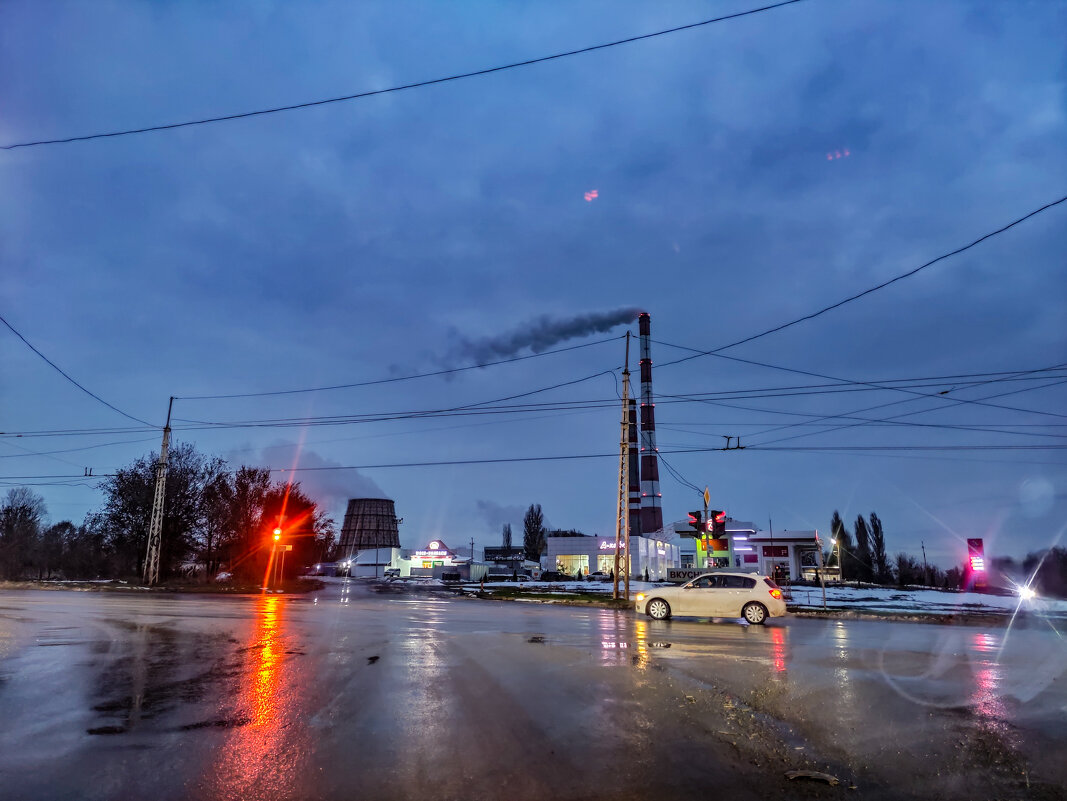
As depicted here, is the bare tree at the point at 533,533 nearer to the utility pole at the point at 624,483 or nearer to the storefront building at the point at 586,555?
the storefront building at the point at 586,555

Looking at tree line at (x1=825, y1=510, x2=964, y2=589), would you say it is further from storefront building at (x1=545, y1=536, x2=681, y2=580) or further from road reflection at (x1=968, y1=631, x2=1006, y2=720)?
road reflection at (x1=968, y1=631, x2=1006, y2=720)

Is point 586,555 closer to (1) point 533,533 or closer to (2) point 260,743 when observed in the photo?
(1) point 533,533

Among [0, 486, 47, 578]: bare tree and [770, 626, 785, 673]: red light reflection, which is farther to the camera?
[0, 486, 47, 578]: bare tree

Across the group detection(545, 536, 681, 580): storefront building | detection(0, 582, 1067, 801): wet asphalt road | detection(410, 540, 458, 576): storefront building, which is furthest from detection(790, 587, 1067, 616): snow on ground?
detection(410, 540, 458, 576): storefront building

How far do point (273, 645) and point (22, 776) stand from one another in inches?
301

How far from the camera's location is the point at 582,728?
6379 mm

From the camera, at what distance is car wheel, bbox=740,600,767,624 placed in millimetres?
18672

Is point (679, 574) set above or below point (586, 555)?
below

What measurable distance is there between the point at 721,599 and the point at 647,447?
61.2 meters

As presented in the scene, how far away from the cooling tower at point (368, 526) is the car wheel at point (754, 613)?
110m

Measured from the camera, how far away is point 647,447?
7988 cm

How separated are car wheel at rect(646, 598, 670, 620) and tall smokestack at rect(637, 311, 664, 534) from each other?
58.8 metres

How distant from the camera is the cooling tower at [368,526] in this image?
12062 centimetres

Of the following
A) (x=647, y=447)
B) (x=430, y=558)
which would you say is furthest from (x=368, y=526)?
(x=647, y=447)
